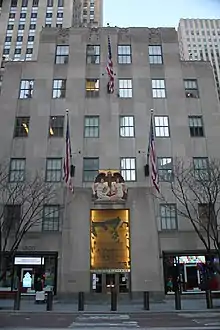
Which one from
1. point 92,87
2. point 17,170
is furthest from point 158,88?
point 17,170

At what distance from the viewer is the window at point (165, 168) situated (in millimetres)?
30331

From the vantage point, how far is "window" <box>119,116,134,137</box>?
32156mm

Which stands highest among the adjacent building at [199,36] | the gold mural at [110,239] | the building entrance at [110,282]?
the adjacent building at [199,36]

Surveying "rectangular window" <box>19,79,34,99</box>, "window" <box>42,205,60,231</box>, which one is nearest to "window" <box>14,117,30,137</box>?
"rectangular window" <box>19,79,34,99</box>

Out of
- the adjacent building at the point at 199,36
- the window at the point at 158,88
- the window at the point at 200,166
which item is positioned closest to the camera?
the window at the point at 200,166

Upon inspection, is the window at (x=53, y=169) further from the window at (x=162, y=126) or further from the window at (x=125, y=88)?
the window at (x=162, y=126)

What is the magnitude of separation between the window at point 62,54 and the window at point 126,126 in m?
9.87

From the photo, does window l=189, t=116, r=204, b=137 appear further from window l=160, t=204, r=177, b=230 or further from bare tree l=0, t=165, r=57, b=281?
bare tree l=0, t=165, r=57, b=281

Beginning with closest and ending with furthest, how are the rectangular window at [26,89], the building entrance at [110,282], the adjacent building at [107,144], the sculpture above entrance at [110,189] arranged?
the building entrance at [110,282], the adjacent building at [107,144], the sculpture above entrance at [110,189], the rectangular window at [26,89]

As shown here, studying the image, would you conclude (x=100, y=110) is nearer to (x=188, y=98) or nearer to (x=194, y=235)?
(x=188, y=98)

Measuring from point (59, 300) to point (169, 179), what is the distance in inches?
569

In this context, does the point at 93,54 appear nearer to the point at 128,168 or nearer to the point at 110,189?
the point at 128,168

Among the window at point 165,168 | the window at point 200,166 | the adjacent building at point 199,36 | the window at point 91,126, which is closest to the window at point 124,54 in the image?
the window at point 91,126

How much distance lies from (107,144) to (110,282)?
1290 cm
